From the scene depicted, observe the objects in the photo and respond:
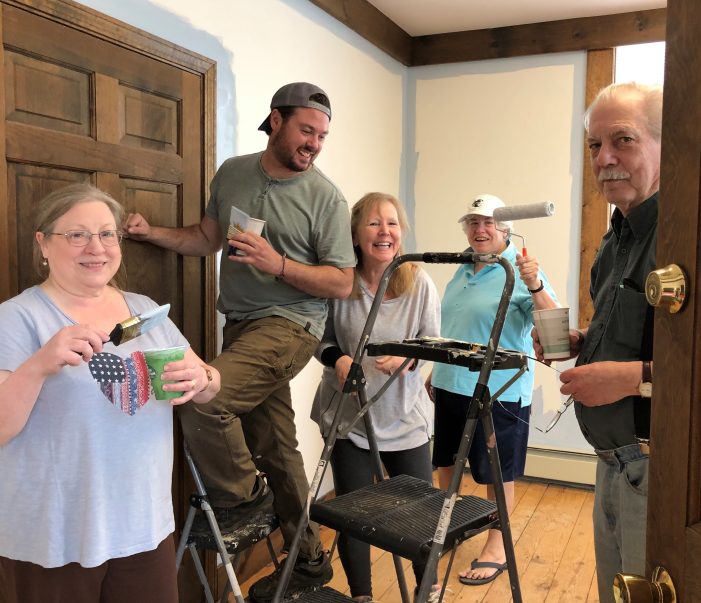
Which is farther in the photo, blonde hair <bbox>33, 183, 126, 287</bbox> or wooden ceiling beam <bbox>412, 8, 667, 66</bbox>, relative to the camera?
wooden ceiling beam <bbox>412, 8, 667, 66</bbox>

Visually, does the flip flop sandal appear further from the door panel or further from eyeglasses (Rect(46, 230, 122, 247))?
the door panel

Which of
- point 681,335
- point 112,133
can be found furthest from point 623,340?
point 112,133

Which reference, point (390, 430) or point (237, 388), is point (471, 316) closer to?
point (390, 430)

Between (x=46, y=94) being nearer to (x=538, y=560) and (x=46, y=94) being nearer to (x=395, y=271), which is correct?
(x=395, y=271)

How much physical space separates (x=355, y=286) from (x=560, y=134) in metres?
2.37

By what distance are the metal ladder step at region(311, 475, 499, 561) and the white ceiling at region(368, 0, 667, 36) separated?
2919 mm

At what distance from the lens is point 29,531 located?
143cm

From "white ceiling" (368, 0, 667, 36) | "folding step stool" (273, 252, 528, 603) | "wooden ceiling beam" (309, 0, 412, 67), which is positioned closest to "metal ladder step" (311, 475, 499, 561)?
"folding step stool" (273, 252, 528, 603)

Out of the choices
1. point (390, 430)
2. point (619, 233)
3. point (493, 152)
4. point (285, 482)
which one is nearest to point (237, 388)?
point (285, 482)

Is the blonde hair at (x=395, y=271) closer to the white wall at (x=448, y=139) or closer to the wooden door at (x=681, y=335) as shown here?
the white wall at (x=448, y=139)

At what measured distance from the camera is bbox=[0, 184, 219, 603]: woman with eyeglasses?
141 cm

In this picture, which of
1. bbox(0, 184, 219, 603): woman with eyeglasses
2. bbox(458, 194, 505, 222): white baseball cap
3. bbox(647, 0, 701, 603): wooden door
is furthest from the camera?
bbox(458, 194, 505, 222): white baseball cap

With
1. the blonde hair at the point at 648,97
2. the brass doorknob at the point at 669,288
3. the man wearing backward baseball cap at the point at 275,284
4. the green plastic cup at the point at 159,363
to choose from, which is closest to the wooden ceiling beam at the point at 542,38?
the man wearing backward baseball cap at the point at 275,284

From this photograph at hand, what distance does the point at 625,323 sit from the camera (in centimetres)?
142
